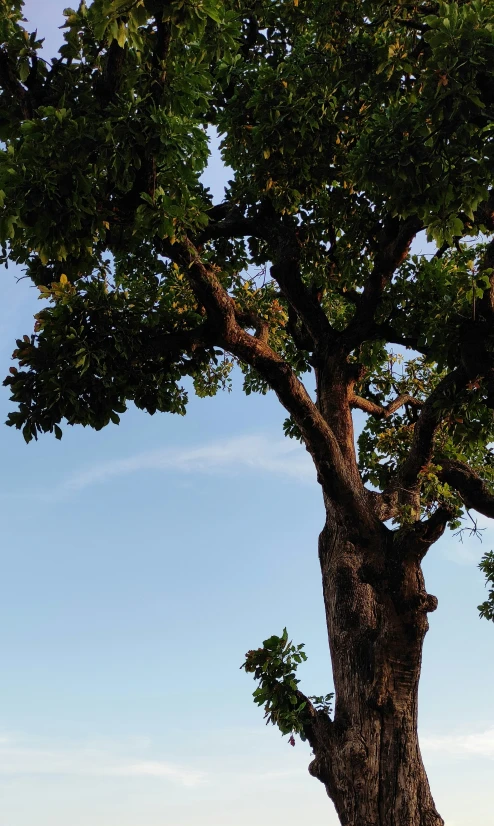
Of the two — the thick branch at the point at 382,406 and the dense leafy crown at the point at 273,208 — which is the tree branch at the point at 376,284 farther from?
the thick branch at the point at 382,406

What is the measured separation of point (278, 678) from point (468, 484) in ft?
15.5

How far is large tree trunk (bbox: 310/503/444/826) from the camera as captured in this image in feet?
31.7

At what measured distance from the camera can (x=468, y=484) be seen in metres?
12.9

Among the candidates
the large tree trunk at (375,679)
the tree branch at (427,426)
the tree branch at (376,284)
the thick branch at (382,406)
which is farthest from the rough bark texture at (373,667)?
the thick branch at (382,406)

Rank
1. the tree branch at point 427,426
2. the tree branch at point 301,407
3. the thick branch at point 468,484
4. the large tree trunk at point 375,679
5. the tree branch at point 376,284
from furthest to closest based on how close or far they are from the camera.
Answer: the thick branch at point 468,484 → the tree branch at point 376,284 → the tree branch at point 301,407 → the tree branch at point 427,426 → the large tree trunk at point 375,679

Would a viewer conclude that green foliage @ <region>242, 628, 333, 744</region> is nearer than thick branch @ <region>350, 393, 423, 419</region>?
Yes

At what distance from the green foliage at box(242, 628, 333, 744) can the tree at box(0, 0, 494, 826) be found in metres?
0.03

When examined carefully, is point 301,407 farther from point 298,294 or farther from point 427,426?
point 298,294

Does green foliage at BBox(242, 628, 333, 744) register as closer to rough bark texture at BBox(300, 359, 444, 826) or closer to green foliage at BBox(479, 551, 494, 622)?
rough bark texture at BBox(300, 359, 444, 826)

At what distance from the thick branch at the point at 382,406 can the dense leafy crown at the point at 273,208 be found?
0.20 ft

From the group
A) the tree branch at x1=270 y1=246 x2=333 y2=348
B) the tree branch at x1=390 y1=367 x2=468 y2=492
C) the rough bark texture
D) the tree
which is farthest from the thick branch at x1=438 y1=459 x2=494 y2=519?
the tree branch at x1=270 y1=246 x2=333 y2=348

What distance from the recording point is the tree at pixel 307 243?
8055mm

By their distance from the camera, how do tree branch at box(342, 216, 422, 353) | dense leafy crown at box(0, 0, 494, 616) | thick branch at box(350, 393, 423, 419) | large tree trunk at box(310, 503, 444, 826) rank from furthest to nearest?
thick branch at box(350, 393, 423, 419) < tree branch at box(342, 216, 422, 353) < large tree trunk at box(310, 503, 444, 826) < dense leafy crown at box(0, 0, 494, 616)

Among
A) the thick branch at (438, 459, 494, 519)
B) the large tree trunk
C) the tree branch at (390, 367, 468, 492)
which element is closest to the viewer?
the large tree trunk
